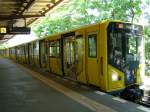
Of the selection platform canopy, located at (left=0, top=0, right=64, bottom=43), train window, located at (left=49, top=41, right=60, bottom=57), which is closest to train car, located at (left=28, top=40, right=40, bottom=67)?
platform canopy, located at (left=0, top=0, right=64, bottom=43)

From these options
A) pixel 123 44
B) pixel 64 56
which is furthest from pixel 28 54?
pixel 123 44

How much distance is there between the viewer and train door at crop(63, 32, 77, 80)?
14.4 m

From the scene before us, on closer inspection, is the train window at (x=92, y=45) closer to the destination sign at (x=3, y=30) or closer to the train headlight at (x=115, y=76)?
the train headlight at (x=115, y=76)

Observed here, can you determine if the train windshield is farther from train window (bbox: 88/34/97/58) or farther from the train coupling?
train window (bbox: 88/34/97/58)

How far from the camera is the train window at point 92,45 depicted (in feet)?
37.9

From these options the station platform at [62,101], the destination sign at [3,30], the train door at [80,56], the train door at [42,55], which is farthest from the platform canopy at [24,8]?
the station platform at [62,101]

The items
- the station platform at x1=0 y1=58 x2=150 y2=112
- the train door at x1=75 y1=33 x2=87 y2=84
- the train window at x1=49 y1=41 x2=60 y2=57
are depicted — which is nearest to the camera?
the station platform at x1=0 y1=58 x2=150 y2=112

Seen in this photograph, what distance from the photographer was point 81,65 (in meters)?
12.9

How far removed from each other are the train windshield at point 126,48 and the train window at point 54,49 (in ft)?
19.7

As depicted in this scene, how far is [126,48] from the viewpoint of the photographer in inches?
450

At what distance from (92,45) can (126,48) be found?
1.25 meters

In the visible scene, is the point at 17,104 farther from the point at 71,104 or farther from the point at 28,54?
the point at 28,54

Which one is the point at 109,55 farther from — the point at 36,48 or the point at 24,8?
the point at 36,48

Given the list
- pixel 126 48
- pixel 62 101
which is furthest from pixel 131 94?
pixel 62 101
